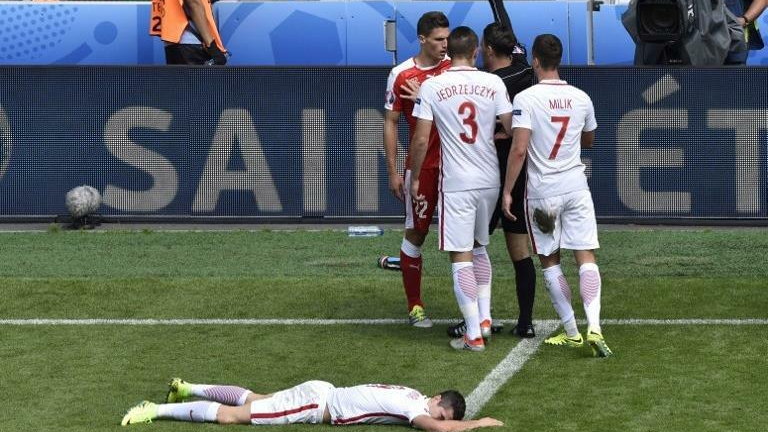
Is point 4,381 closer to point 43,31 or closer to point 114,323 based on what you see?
point 114,323

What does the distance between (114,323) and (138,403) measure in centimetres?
262

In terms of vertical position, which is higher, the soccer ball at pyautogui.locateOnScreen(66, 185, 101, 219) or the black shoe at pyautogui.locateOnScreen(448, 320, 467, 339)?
the soccer ball at pyautogui.locateOnScreen(66, 185, 101, 219)

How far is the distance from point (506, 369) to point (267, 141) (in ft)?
24.1

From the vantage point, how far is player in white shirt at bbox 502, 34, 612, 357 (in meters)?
10.1

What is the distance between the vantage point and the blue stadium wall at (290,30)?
62.3 feet

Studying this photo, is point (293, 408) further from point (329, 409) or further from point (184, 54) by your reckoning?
point (184, 54)

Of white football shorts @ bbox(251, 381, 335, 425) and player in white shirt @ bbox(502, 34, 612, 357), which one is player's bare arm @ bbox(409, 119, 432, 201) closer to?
player in white shirt @ bbox(502, 34, 612, 357)

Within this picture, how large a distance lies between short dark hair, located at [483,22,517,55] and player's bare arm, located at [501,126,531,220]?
83cm

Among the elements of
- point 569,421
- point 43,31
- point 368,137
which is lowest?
point 569,421

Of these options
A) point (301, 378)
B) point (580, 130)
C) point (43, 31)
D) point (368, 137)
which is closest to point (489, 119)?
point (580, 130)

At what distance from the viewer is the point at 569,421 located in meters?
8.48

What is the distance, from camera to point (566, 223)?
10.3 meters

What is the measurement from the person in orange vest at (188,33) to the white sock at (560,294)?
837cm

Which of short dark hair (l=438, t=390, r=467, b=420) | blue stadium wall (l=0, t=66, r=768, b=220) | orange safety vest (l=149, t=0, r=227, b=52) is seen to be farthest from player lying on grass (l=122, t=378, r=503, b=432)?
orange safety vest (l=149, t=0, r=227, b=52)
